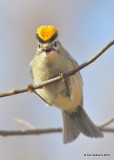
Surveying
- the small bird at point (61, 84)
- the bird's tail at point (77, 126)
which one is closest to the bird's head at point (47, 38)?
the small bird at point (61, 84)

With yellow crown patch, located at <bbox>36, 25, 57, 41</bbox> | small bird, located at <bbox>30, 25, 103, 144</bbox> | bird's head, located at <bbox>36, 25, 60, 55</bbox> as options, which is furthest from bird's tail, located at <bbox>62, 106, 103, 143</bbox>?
yellow crown patch, located at <bbox>36, 25, 57, 41</bbox>

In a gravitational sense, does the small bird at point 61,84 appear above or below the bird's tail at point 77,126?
above

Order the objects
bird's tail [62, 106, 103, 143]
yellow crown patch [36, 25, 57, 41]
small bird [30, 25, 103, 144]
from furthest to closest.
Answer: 1. bird's tail [62, 106, 103, 143]
2. small bird [30, 25, 103, 144]
3. yellow crown patch [36, 25, 57, 41]

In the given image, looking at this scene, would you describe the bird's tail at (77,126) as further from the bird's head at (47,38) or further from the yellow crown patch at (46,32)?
the yellow crown patch at (46,32)

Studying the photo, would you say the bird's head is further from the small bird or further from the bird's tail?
the bird's tail

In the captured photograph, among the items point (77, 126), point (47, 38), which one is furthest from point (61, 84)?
point (77, 126)

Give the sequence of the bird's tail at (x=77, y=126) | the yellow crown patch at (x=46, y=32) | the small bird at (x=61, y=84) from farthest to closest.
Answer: the bird's tail at (x=77, y=126)
the small bird at (x=61, y=84)
the yellow crown patch at (x=46, y=32)
